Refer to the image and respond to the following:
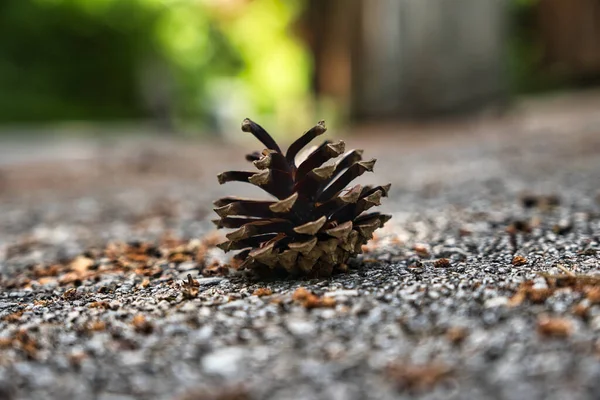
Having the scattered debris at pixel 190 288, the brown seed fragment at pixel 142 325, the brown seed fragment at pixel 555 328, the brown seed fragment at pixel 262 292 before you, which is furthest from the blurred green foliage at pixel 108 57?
the brown seed fragment at pixel 555 328

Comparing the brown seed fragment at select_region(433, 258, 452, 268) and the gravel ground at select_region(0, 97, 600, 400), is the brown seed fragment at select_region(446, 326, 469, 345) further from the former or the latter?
the brown seed fragment at select_region(433, 258, 452, 268)

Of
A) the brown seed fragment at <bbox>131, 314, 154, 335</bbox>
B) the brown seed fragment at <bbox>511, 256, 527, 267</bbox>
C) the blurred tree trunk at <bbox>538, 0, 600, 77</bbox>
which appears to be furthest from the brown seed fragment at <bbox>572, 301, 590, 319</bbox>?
the blurred tree trunk at <bbox>538, 0, 600, 77</bbox>

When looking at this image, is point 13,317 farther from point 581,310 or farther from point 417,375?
point 581,310

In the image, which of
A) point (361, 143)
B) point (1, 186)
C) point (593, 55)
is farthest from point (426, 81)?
point (1, 186)

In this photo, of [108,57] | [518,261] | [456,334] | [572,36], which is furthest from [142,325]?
Answer: [108,57]

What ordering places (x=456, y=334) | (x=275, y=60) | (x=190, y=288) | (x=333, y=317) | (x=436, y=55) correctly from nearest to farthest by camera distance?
(x=456, y=334) < (x=333, y=317) < (x=190, y=288) < (x=436, y=55) < (x=275, y=60)

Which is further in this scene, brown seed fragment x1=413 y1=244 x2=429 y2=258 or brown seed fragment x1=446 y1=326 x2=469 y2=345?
brown seed fragment x1=413 y1=244 x2=429 y2=258
